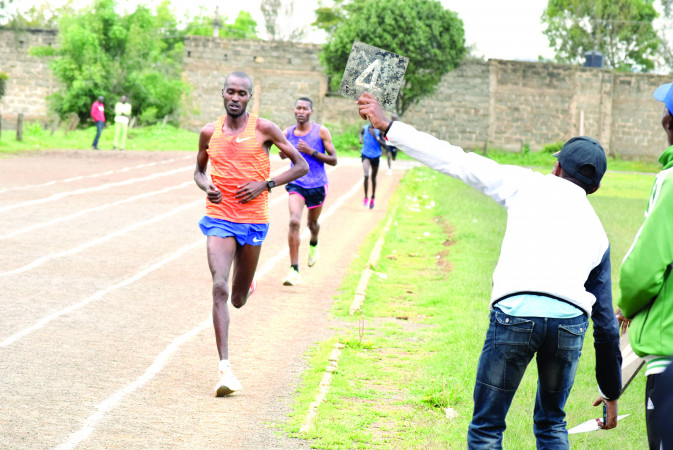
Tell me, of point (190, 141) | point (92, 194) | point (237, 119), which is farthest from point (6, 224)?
point (190, 141)

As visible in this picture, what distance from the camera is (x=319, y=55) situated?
43.9 m

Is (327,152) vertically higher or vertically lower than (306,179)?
higher

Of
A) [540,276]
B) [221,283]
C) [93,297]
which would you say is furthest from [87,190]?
[540,276]

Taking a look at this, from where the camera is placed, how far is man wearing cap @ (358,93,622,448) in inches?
163

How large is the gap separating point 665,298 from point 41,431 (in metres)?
4.02

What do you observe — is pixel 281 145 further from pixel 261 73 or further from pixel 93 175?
pixel 261 73

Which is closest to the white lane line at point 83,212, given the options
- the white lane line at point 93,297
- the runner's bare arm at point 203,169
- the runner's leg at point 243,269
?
the white lane line at point 93,297

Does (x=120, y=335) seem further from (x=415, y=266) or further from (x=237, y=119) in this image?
(x=415, y=266)

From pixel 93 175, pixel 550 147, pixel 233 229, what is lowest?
pixel 550 147

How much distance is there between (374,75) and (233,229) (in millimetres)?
2927

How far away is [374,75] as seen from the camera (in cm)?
493

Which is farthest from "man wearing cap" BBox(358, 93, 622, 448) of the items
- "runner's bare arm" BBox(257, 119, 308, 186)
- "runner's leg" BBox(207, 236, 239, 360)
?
"runner's bare arm" BBox(257, 119, 308, 186)

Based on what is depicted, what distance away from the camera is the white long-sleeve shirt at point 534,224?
4141 mm

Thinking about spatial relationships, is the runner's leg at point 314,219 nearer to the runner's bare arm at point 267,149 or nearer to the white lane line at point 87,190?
the runner's bare arm at point 267,149
